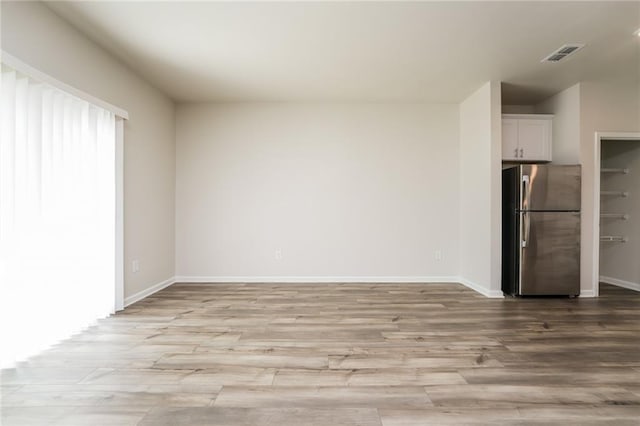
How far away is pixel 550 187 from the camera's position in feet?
12.1

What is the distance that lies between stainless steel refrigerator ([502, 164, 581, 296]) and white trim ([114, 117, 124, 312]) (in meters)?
4.43

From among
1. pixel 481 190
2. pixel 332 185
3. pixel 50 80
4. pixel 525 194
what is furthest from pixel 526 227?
pixel 50 80

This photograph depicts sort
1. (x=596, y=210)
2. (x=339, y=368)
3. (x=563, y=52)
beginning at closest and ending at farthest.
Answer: (x=339, y=368) < (x=563, y=52) < (x=596, y=210)

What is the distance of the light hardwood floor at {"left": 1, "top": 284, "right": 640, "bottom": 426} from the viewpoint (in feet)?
5.22

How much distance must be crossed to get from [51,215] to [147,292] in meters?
1.64

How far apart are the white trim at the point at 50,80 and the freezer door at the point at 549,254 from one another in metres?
4.60

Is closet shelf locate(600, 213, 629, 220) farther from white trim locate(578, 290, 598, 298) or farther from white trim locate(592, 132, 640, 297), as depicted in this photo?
white trim locate(578, 290, 598, 298)

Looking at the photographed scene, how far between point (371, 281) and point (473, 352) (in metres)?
2.35

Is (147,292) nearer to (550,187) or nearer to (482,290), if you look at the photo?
(482,290)

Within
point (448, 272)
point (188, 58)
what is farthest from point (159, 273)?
point (448, 272)

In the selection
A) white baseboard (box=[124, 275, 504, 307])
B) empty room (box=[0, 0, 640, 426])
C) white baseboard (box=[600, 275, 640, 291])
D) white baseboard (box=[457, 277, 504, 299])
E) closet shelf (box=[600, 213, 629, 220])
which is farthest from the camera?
white baseboard (box=[124, 275, 504, 307])

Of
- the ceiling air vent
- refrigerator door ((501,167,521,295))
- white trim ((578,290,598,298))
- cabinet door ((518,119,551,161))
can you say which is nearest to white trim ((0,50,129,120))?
the ceiling air vent

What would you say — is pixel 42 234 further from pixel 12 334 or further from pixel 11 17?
pixel 11 17

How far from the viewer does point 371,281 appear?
15.1ft
